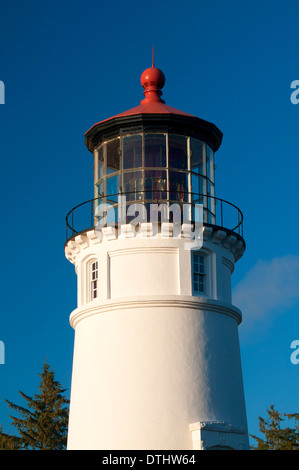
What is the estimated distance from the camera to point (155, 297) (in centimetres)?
2181

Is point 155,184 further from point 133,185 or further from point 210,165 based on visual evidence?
point 210,165

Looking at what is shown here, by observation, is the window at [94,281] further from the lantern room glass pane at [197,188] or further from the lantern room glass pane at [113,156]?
the lantern room glass pane at [197,188]

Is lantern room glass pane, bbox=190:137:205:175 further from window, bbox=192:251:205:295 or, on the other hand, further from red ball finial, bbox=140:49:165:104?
window, bbox=192:251:205:295

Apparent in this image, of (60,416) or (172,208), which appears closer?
(172,208)

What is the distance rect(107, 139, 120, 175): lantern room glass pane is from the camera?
2331cm

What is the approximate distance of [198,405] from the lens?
21.3 meters

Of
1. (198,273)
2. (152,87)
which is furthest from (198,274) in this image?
(152,87)

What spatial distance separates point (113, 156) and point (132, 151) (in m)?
0.74

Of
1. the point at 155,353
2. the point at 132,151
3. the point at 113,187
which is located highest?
the point at 132,151

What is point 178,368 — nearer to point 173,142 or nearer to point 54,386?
point 173,142

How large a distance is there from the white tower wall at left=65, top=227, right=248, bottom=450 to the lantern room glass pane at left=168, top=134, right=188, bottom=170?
1.82m

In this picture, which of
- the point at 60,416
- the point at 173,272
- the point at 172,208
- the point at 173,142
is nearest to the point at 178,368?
the point at 173,272
